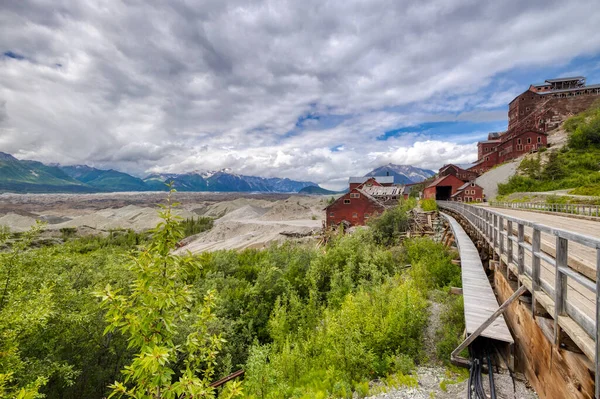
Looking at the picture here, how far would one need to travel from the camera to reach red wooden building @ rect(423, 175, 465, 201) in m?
59.8

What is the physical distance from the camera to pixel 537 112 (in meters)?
76.0

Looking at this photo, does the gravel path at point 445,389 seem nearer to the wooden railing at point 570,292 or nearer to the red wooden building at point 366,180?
the wooden railing at point 570,292

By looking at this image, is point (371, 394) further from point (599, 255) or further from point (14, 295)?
point (14, 295)

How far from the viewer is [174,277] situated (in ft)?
12.7

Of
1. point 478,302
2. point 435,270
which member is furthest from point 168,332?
point 435,270

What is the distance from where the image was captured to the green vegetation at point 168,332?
11.5 feet

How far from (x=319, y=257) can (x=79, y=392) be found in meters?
13.3

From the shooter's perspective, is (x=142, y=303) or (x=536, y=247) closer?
(x=142, y=303)

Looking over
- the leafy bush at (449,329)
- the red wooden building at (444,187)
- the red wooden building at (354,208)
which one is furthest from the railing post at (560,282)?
the red wooden building at (444,187)

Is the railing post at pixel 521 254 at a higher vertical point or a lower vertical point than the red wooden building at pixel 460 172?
lower

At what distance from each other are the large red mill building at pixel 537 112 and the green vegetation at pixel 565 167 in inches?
378

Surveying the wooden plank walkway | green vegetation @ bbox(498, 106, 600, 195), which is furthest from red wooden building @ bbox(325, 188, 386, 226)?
the wooden plank walkway

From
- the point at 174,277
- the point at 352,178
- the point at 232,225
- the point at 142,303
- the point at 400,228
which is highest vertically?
the point at 352,178

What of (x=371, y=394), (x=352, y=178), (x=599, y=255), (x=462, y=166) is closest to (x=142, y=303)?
(x=599, y=255)
